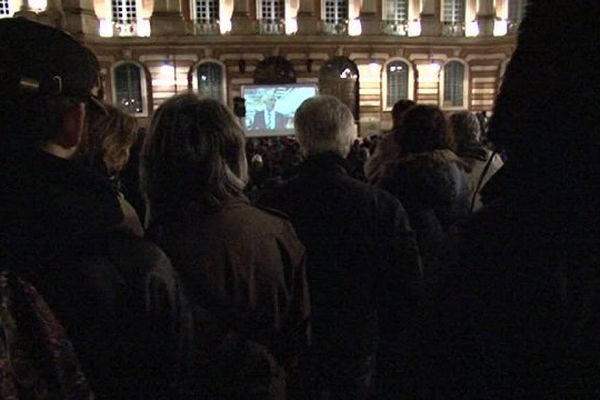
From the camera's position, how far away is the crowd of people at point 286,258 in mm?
952

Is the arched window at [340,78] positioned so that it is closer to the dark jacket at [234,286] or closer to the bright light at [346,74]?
the bright light at [346,74]

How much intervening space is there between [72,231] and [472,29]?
30369mm

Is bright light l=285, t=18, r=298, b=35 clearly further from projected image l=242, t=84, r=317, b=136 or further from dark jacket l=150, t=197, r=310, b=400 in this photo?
dark jacket l=150, t=197, r=310, b=400

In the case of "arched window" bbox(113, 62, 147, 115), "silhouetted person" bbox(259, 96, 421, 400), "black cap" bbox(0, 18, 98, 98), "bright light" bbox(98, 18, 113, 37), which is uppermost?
"bright light" bbox(98, 18, 113, 37)

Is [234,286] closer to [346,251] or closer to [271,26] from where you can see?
[346,251]

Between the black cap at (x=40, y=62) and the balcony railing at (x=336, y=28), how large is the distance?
2658 cm

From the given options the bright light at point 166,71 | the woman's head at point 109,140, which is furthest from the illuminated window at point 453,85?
the woman's head at point 109,140

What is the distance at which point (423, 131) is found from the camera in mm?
3600

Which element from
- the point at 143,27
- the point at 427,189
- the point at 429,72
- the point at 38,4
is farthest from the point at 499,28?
the point at 427,189

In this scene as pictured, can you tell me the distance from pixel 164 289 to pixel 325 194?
4.13 ft

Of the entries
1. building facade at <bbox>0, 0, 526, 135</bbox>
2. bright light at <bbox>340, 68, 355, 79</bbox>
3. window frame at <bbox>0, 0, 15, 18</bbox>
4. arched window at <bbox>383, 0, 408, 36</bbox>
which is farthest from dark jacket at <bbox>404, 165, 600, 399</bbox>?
arched window at <bbox>383, 0, 408, 36</bbox>

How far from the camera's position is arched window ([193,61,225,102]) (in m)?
25.9

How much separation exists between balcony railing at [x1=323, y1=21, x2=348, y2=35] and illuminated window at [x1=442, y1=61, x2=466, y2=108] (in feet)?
18.3

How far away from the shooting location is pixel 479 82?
95.1 feet
